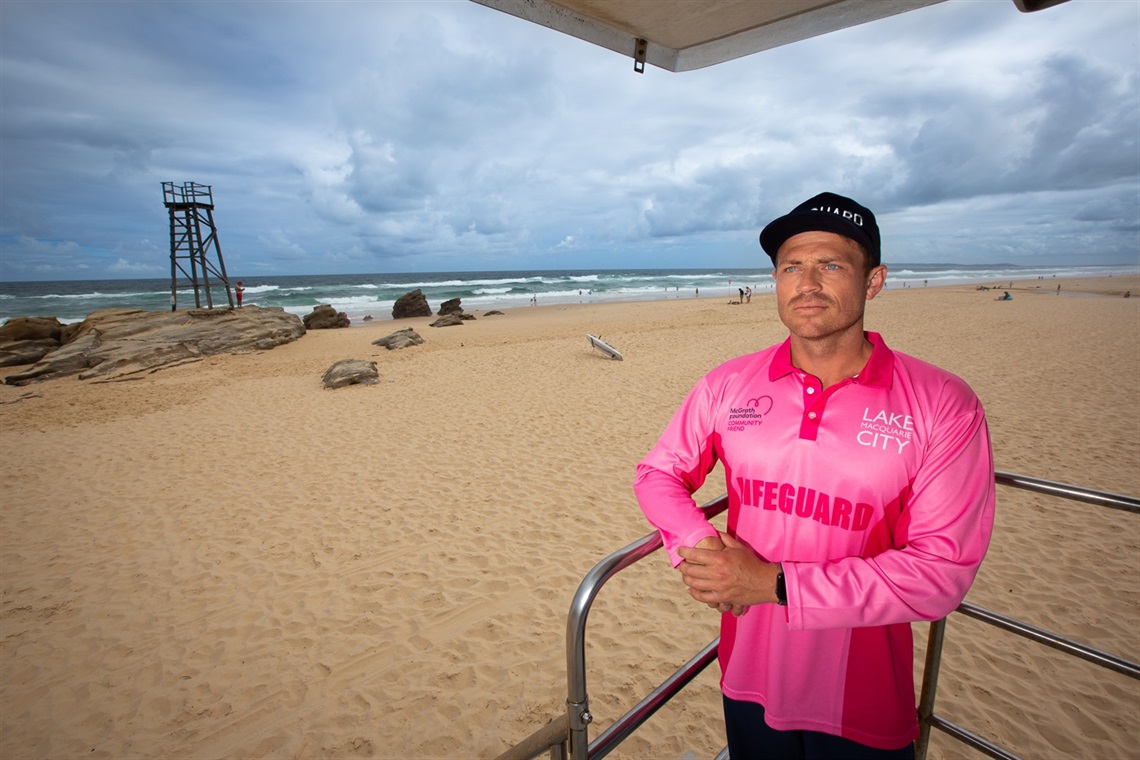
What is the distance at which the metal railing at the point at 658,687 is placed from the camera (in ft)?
4.32

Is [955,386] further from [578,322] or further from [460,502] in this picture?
[578,322]

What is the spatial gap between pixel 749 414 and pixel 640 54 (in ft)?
6.32

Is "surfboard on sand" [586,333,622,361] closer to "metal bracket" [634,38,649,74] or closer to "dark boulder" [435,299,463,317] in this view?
"metal bracket" [634,38,649,74]

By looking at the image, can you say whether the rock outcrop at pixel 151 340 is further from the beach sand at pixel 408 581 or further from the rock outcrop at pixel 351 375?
the rock outcrop at pixel 351 375

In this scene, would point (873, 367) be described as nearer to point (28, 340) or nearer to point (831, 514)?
point (831, 514)

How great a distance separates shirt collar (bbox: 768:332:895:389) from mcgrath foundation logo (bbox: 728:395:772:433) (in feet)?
0.30

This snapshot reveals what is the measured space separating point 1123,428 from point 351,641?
40.1ft

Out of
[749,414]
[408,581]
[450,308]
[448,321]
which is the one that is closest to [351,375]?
[408,581]

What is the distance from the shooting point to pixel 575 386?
12656mm

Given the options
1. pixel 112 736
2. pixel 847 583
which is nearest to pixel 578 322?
pixel 112 736

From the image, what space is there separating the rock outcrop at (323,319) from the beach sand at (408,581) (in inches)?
588

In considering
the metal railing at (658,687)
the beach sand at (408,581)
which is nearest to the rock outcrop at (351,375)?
the beach sand at (408,581)

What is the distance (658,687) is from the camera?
5.67 feet

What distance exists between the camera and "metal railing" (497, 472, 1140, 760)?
132 cm
